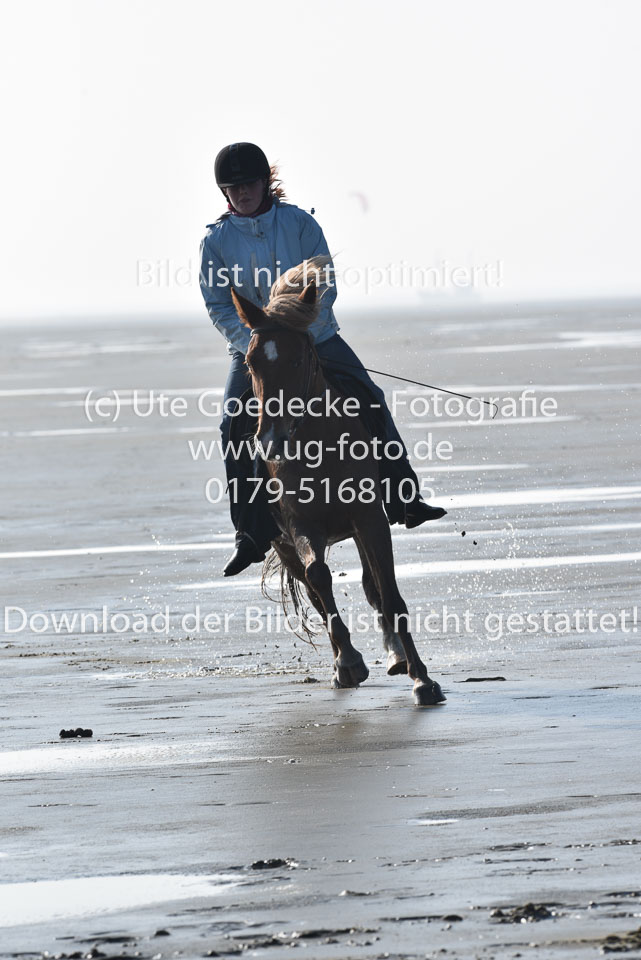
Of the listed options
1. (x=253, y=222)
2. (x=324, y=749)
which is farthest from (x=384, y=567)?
(x=253, y=222)

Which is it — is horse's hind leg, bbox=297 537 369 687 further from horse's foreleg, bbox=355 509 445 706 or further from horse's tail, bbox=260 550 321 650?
horse's tail, bbox=260 550 321 650

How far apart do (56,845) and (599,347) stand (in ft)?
154

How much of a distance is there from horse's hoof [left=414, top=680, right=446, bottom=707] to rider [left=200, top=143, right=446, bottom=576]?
1390 millimetres

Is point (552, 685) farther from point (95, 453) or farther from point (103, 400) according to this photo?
point (103, 400)

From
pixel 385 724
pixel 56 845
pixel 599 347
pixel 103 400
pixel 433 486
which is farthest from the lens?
pixel 599 347

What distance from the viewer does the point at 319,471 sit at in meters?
8.16

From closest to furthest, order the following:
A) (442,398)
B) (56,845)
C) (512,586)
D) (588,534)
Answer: (56,845) < (512,586) < (588,534) < (442,398)

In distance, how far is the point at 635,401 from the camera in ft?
91.5

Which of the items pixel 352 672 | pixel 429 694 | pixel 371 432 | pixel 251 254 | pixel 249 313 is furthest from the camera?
pixel 251 254

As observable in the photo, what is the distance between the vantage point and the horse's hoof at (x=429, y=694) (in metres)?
7.79

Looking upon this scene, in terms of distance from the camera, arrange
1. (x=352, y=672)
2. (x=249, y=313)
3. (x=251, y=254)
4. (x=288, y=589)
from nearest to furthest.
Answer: (x=249, y=313), (x=352, y=672), (x=251, y=254), (x=288, y=589)

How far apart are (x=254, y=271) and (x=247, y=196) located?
0.38 m

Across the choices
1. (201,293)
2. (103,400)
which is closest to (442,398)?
(103,400)

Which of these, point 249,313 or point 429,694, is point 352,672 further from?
point 249,313
